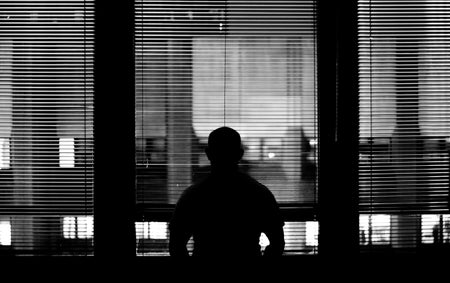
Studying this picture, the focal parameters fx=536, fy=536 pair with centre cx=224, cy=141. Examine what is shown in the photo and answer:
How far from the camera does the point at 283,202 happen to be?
3.24m

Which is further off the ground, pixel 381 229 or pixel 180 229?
pixel 180 229

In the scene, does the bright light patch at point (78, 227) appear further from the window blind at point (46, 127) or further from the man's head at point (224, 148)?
the man's head at point (224, 148)

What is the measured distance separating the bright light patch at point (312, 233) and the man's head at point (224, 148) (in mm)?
941

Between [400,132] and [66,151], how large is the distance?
2.04 m

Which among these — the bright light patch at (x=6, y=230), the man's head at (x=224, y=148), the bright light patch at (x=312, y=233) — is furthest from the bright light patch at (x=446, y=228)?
the bright light patch at (x=6, y=230)

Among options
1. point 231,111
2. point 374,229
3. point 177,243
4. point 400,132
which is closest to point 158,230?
point 177,243

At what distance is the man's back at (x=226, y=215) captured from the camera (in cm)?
248

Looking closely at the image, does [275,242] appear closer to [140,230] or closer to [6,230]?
[140,230]

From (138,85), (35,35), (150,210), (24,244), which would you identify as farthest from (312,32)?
(24,244)

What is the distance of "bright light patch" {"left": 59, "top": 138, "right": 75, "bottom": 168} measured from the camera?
3236 mm

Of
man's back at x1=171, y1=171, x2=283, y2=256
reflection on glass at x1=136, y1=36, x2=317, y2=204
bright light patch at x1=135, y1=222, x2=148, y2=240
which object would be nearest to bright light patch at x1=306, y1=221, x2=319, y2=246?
reflection on glass at x1=136, y1=36, x2=317, y2=204

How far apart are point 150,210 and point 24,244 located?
779mm

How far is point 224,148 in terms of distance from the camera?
2.55m

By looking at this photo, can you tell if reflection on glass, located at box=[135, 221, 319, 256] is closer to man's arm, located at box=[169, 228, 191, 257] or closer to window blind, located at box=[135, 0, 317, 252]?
window blind, located at box=[135, 0, 317, 252]
